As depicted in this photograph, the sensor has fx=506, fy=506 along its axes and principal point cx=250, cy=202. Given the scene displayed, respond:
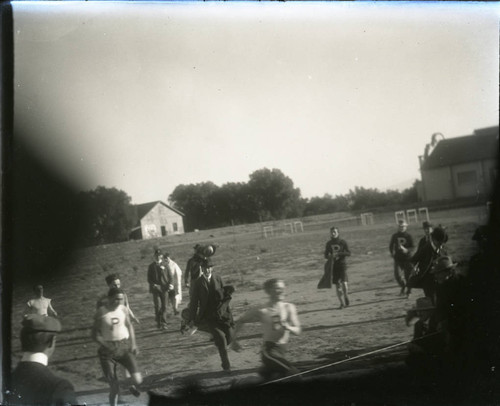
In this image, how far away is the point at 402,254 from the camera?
473 centimetres

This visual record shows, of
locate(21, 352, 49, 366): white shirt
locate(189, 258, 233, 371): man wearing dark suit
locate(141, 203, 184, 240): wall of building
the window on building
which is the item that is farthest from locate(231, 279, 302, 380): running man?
the window on building

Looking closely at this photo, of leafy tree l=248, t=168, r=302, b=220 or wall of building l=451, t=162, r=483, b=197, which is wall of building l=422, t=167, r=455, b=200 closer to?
wall of building l=451, t=162, r=483, b=197

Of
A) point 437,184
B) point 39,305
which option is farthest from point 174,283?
point 437,184

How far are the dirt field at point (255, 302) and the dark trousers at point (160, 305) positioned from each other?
0.22 ft

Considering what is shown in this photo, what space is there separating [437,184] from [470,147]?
18.6 inches

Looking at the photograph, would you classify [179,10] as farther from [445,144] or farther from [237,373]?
[237,373]

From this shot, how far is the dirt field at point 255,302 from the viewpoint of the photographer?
4727mm

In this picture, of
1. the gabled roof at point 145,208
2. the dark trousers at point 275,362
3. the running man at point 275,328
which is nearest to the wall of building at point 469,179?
the running man at point 275,328

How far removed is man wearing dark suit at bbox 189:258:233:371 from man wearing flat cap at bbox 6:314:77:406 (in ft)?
4.07

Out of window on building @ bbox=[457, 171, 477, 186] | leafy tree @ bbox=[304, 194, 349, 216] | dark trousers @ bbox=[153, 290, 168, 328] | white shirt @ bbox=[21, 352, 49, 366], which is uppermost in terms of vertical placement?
window on building @ bbox=[457, 171, 477, 186]

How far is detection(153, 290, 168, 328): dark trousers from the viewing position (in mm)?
4930

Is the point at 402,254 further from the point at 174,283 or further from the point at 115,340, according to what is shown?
the point at 115,340

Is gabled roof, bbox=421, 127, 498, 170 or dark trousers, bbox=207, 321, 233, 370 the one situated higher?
gabled roof, bbox=421, 127, 498, 170

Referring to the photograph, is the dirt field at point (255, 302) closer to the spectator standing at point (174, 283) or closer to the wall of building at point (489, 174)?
the spectator standing at point (174, 283)
